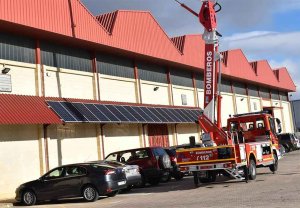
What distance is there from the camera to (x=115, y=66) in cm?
2862

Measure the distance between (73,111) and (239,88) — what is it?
2906cm

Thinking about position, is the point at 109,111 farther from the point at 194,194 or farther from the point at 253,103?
the point at 253,103

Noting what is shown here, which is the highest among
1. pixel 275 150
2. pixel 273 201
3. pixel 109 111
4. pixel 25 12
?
pixel 25 12

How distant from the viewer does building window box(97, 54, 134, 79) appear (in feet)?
90.2

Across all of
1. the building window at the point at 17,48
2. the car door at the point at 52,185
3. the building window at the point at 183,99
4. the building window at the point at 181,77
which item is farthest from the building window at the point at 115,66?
the car door at the point at 52,185

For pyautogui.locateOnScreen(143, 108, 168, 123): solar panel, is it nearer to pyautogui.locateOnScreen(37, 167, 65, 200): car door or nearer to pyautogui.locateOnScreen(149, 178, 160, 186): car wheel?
pyautogui.locateOnScreen(149, 178, 160, 186): car wheel

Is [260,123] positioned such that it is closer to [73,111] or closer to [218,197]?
[218,197]

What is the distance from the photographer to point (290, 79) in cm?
6544

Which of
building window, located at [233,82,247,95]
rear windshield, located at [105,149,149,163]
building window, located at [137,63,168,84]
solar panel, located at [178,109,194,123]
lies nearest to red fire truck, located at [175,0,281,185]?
rear windshield, located at [105,149,149,163]

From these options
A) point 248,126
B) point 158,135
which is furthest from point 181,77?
point 248,126

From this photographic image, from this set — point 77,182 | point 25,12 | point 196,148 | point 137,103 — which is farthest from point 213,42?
point 137,103

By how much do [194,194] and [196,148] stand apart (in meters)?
2.13

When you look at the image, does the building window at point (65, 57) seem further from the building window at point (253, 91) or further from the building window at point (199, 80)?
the building window at point (253, 91)

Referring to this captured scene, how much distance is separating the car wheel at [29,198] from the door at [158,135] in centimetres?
1342
